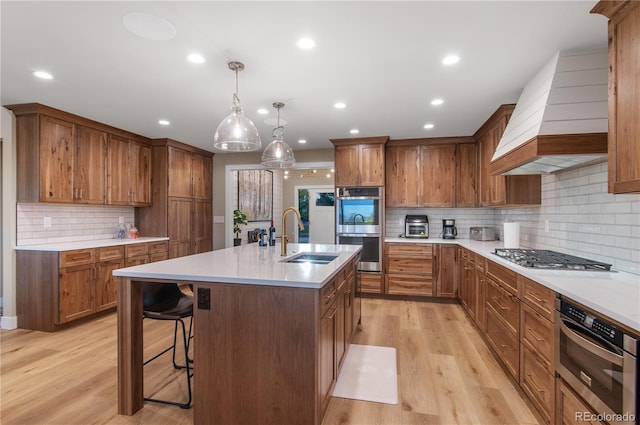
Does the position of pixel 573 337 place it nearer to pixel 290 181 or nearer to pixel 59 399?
pixel 59 399

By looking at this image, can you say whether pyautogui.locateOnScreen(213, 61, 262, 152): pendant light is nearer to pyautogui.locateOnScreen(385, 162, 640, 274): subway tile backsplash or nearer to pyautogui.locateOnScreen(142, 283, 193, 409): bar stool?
pyautogui.locateOnScreen(142, 283, 193, 409): bar stool

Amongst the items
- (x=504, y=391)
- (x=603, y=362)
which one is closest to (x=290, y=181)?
(x=504, y=391)

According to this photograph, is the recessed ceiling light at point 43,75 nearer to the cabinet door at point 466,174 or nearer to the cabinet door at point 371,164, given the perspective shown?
the cabinet door at point 371,164

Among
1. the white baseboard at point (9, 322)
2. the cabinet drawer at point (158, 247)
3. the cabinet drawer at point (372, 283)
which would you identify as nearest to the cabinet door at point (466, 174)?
the cabinet drawer at point (372, 283)

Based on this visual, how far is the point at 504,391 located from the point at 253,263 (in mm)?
2045

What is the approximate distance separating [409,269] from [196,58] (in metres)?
3.77

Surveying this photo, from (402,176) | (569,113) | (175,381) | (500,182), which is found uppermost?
(569,113)

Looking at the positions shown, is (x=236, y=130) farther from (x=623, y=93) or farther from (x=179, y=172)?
(x=179, y=172)

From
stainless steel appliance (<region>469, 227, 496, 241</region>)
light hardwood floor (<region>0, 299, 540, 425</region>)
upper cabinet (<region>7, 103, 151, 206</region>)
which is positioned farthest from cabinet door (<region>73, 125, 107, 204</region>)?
stainless steel appliance (<region>469, 227, 496, 241</region>)

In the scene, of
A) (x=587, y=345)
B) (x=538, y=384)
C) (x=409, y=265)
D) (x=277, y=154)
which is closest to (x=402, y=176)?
(x=409, y=265)

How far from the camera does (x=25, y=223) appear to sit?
3.59 m

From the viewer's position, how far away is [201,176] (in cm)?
573

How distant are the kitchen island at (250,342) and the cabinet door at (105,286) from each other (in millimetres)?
2195

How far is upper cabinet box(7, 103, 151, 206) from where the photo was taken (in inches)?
135
